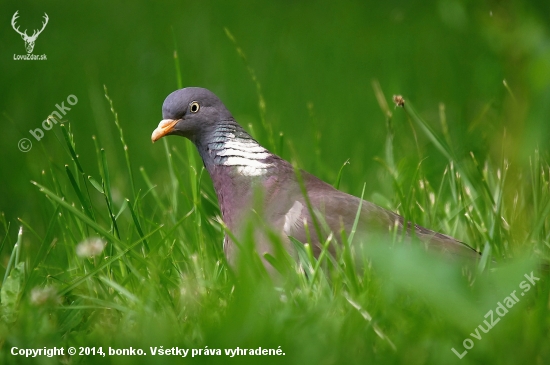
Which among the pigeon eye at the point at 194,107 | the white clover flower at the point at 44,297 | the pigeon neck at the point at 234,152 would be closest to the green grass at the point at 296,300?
the white clover flower at the point at 44,297

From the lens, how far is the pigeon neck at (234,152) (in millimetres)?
2957

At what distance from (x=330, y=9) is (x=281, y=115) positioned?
9.27 feet

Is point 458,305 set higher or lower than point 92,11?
lower

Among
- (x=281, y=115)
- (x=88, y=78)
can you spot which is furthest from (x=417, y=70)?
(x=88, y=78)

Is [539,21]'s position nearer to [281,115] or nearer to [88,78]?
[281,115]

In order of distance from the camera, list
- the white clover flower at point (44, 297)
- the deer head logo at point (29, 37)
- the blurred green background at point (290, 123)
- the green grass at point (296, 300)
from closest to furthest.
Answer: the green grass at point (296, 300)
the blurred green background at point (290, 123)
the white clover flower at point (44, 297)
the deer head logo at point (29, 37)

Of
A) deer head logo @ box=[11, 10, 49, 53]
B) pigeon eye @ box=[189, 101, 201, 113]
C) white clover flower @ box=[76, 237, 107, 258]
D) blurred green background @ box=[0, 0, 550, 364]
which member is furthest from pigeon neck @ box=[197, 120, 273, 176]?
deer head logo @ box=[11, 10, 49, 53]

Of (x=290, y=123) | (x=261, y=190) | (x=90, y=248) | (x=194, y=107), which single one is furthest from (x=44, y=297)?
(x=290, y=123)

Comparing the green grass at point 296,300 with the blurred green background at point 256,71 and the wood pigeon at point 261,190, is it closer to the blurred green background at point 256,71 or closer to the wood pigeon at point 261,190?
the wood pigeon at point 261,190

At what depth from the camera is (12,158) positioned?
5.25 metres

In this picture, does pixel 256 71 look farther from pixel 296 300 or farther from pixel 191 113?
pixel 296 300

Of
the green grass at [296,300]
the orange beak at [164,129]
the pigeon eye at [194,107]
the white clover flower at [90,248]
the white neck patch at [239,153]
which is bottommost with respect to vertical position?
the green grass at [296,300]

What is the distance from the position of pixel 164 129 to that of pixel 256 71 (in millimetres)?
3425

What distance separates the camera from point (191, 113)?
306 cm
